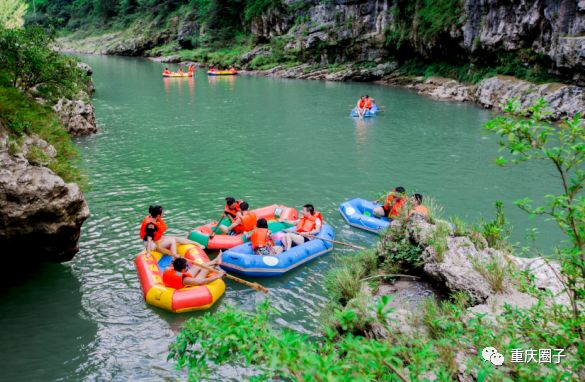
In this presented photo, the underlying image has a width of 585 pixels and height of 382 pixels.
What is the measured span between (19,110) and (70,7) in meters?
85.2

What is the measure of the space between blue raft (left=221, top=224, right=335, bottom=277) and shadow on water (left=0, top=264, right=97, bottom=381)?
254cm

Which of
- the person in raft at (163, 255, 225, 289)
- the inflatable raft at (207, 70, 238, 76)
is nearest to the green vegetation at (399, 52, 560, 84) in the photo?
the inflatable raft at (207, 70, 238, 76)

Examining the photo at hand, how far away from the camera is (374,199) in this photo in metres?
12.1

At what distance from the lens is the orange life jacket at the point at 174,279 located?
24.2 feet

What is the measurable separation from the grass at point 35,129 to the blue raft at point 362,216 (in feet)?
18.5

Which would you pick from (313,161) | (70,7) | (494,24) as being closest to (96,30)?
(70,7)


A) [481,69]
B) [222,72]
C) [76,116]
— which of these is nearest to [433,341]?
[76,116]

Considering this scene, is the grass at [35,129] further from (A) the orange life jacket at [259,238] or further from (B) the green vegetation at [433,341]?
(B) the green vegetation at [433,341]

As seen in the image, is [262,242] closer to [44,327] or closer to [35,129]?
[44,327]

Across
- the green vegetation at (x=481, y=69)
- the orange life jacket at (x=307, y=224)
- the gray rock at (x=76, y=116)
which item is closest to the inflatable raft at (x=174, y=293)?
the orange life jacket at (x=307, y=224)

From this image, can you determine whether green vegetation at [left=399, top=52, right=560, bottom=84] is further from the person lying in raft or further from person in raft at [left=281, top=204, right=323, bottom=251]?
the person lying in raft

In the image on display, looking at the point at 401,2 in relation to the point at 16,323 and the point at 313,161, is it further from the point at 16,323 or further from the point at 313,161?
the point at 16,323

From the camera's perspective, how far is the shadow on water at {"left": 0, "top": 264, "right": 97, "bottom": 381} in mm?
5875

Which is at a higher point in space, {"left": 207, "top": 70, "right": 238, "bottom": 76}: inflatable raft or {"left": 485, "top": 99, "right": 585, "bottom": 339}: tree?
{"left": 207, "top": 70, "right": 238, "bottom": 76}: inflatable raft
